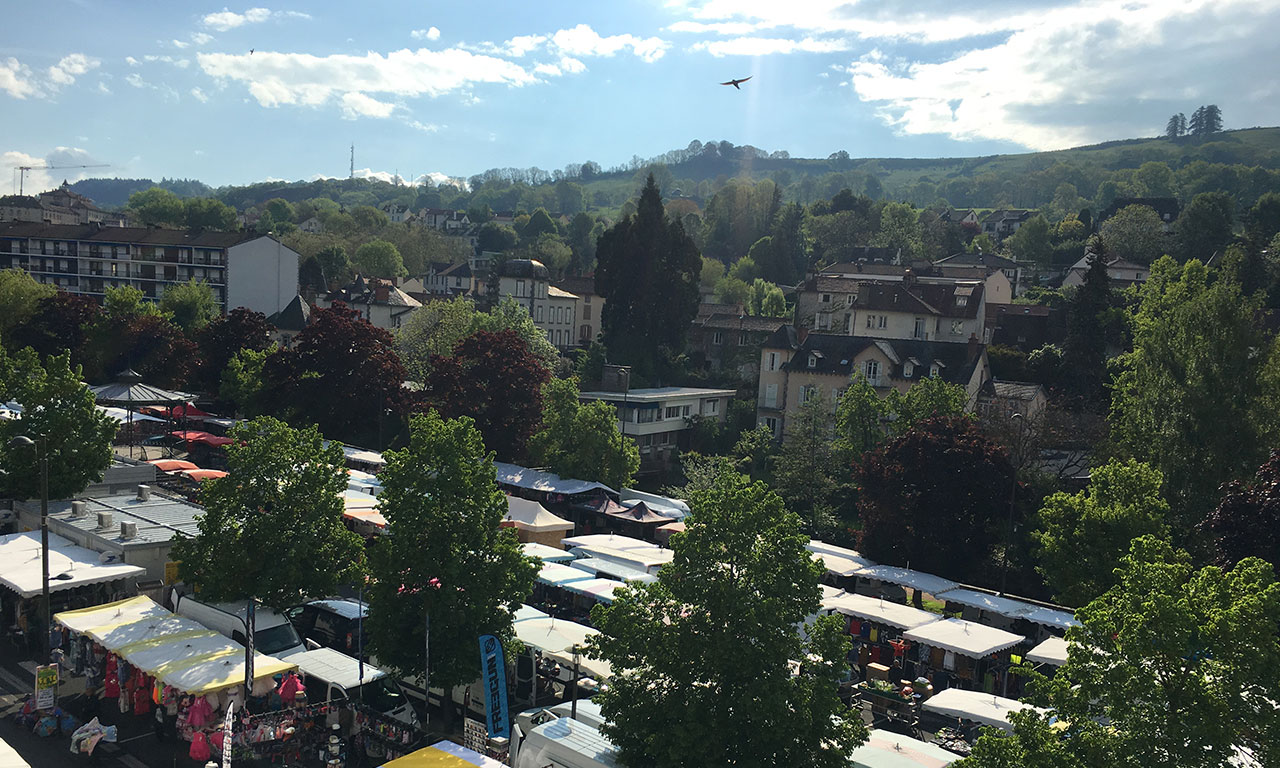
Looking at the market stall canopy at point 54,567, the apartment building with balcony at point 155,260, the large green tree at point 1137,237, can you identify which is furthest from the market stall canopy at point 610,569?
the large green tree at point 1137,237

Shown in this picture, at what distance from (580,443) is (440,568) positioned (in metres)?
22.8

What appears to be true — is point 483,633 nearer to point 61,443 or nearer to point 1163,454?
point 61,443

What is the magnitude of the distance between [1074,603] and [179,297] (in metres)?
68.6

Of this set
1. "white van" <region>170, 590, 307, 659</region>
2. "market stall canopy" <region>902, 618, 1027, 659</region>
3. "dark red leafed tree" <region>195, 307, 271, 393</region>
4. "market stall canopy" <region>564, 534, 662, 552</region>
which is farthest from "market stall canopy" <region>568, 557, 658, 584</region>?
"dark red leafed tree" <region>195, 307, 271, 393</region>

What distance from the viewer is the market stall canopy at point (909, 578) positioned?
94.9 ft

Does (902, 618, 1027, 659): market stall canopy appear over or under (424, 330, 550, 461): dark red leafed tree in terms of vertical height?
under

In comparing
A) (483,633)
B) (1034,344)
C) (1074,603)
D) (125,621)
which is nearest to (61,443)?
(125,621)

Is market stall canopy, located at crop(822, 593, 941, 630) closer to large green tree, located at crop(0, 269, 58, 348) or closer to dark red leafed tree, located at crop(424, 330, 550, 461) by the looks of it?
dark red leafed tree, located at crop(424, 330, 550, 461)

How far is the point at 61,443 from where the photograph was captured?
29125 mm

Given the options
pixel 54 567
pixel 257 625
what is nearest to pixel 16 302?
pixel 54 567

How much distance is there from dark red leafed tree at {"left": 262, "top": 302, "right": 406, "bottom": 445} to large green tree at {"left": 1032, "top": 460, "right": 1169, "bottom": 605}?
30.2m

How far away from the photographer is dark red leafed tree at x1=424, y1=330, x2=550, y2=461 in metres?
45.3

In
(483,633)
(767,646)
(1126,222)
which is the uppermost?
(1126,222)

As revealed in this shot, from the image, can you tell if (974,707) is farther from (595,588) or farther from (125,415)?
(125,415)
